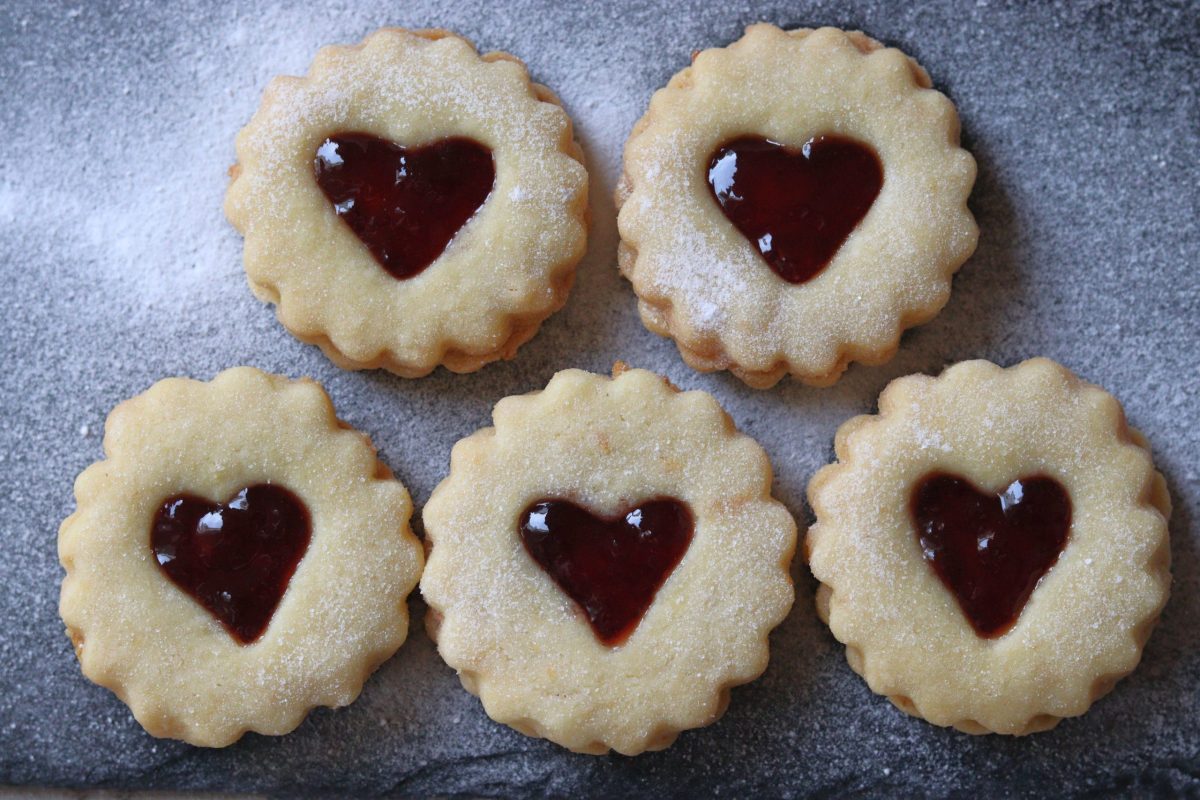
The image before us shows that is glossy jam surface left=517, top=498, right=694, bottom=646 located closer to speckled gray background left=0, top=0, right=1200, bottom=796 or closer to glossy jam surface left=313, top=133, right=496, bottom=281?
speckled gray background left=0, top=0, right=1200, bottom=796

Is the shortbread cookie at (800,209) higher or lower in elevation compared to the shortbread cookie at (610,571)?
higher

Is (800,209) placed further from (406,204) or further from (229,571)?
(229,571)

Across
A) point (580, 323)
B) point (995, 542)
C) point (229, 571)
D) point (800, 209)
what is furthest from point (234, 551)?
point (995, 542)

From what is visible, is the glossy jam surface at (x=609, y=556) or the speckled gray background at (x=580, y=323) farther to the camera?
the speckled gray background at (x=580, y=323)

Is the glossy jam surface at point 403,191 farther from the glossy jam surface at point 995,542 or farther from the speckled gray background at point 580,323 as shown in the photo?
the glossy jam surface at point 995,542

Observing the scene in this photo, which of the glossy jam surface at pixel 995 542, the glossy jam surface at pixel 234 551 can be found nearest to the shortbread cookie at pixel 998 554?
the glossy jam surface at pixel 995 542

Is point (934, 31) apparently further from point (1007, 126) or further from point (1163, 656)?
point (1163, 656)
